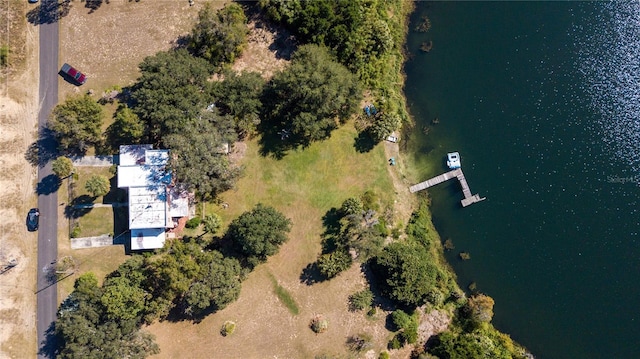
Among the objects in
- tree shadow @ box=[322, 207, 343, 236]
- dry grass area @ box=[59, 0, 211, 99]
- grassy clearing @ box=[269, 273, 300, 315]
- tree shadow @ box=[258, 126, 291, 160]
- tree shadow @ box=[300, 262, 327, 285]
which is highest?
dry grass area @ box=[59, 0, 211, 99]

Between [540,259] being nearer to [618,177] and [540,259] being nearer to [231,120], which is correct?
[618,177]

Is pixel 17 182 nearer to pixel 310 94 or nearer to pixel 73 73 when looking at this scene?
pixel 73 73

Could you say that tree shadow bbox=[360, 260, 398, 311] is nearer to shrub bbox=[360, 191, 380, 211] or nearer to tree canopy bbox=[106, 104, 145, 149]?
shrub bbox=[360, 191, 380, 211]

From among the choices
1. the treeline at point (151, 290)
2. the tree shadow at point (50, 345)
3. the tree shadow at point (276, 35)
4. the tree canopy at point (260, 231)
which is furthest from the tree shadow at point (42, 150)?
the tree shadow at point (276, 35)

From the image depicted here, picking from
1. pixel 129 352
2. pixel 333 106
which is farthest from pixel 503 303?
pixel 129 352

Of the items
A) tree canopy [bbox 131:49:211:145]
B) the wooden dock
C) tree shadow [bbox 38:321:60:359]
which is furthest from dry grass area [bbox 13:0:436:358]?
tree shadow [bbox 38:321:60:359]

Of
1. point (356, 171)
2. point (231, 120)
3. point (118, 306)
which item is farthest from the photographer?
point (356, 171)

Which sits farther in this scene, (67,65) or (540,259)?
(540,259)
